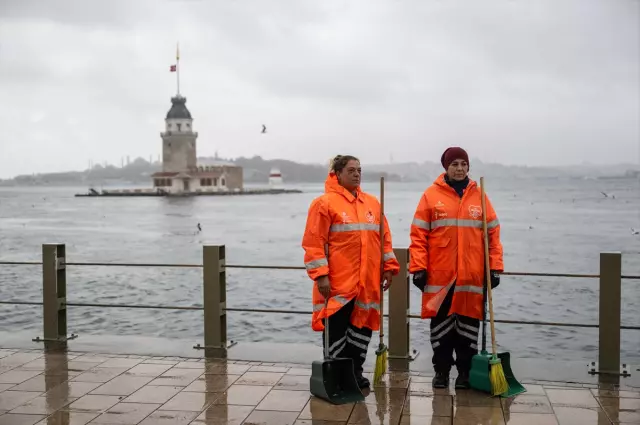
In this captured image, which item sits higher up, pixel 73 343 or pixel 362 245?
pixel 362 245

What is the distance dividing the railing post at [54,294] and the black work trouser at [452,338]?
3.34m

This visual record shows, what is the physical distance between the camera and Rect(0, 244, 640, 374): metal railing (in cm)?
538

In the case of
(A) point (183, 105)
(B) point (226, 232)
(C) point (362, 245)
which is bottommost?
(B) point (226, 232)

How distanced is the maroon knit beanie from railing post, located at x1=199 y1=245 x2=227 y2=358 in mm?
2134

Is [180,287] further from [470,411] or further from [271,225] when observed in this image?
[271,225]

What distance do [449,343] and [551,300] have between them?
16.4 metres

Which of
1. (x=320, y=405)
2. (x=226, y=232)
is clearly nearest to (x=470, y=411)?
(x=320, y=405)

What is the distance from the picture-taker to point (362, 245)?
15.6ft

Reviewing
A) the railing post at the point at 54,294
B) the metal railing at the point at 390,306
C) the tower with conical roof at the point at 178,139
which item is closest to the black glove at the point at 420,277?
the metal railing at the point at 390,306

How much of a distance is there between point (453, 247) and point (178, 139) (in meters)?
110

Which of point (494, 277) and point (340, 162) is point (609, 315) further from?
point (340, 162)

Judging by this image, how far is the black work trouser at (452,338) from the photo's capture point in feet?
16.4

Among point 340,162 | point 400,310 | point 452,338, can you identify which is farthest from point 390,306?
point 340,162

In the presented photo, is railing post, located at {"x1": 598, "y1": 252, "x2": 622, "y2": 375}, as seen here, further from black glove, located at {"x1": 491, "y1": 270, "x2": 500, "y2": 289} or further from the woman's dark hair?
the woman's dark hair
